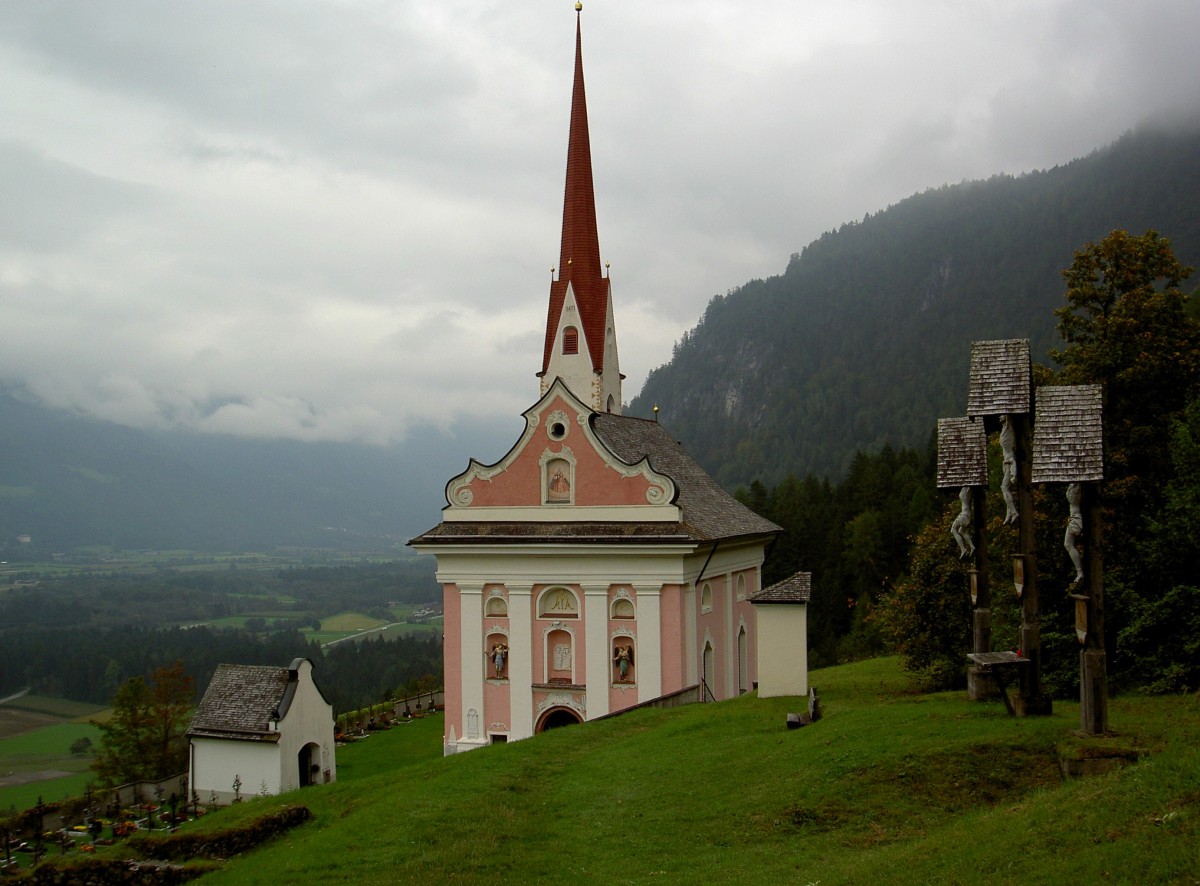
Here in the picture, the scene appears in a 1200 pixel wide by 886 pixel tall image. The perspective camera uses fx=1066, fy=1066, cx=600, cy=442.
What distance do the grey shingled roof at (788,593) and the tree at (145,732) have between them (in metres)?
21.4

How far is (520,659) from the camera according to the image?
30516mm

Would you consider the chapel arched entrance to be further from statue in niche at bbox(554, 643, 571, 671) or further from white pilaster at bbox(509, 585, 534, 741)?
statue in niche at bbox(554, 643, 571, 671)

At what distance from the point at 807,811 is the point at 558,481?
19.1m

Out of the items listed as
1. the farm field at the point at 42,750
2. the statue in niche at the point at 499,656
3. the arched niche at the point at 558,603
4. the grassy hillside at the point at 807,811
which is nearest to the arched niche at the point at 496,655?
the statue in niche at the point at 499,656

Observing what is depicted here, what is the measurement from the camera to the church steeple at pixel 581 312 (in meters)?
37.2

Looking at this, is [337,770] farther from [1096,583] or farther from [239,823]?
[1096,583]

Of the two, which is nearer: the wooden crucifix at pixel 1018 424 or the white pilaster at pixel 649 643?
the wooden crucifix at pixel 1018 424

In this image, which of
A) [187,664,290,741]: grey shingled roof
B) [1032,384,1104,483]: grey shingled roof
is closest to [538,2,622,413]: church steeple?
[187,664,290,741]: grey shingled roof

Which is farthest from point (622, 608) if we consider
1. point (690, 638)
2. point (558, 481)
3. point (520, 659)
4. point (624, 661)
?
point (558, 481)

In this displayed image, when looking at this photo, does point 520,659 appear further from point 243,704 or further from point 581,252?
point 581,252

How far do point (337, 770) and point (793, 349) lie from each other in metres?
164

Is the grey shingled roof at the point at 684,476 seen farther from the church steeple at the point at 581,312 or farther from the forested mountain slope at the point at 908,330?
the forested mountain slope at the point at 908,330

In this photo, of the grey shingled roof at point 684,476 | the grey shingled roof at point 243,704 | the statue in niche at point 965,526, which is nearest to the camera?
the statue in niche at point 965,526

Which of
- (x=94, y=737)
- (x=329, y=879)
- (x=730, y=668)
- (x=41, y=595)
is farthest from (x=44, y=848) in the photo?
(x=41, y=595)
